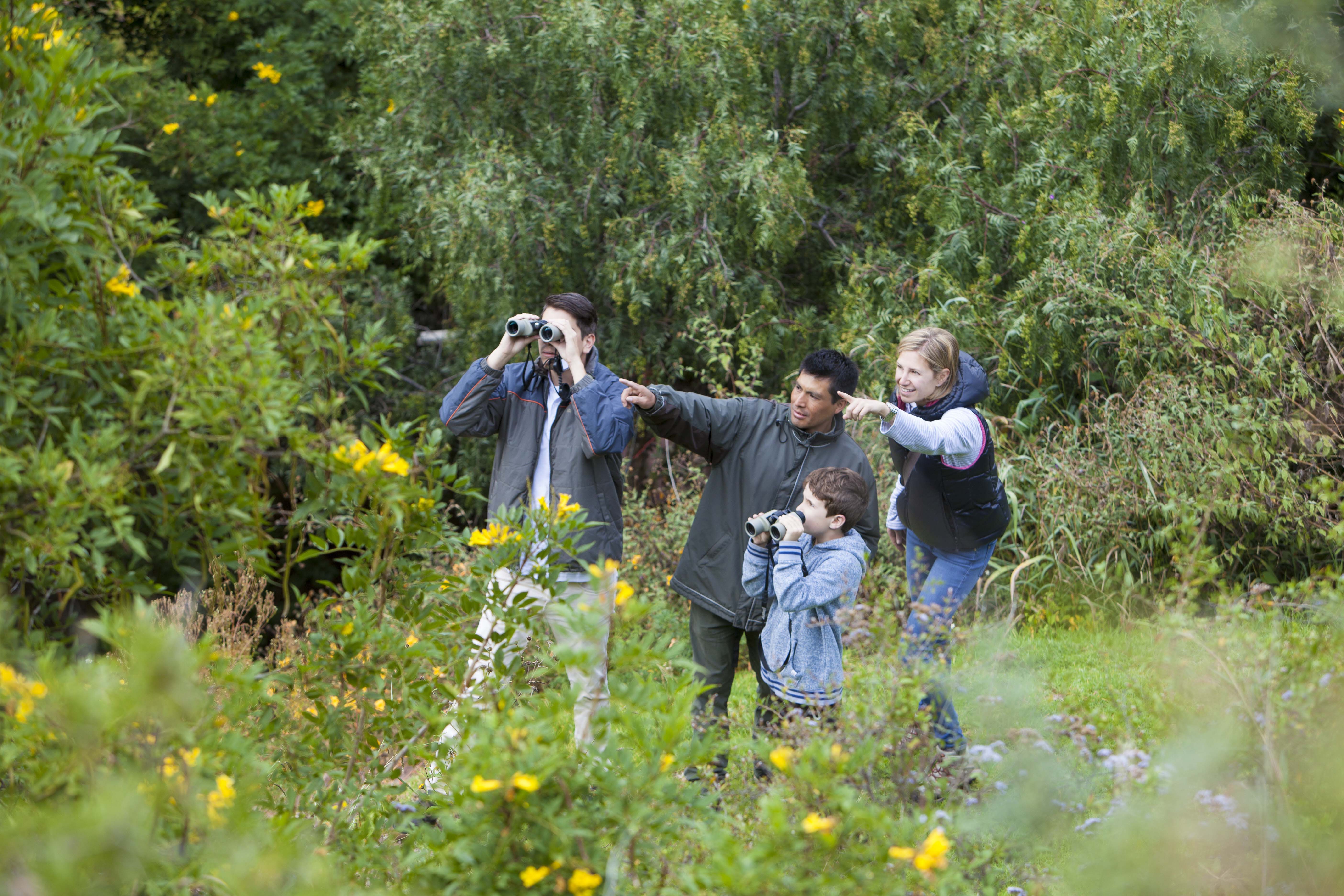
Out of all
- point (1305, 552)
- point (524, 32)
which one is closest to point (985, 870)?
point (1305, 552)

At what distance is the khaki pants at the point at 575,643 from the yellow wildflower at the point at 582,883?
0.29 meters

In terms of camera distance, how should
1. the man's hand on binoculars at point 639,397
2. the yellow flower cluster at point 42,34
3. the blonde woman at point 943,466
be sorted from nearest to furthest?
the yellow flower cluster at point 42,34
the blonde woman at point 943,466
the man's hand on binoculars at point 639,397

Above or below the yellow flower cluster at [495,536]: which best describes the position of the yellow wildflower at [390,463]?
above

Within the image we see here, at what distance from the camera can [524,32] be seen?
7.14 meters

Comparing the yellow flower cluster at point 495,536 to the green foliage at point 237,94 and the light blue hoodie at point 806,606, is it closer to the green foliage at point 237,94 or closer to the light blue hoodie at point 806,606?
the light blue hoodie at point 806,606

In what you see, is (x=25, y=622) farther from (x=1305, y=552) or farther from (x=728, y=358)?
(x=1305, y=552)

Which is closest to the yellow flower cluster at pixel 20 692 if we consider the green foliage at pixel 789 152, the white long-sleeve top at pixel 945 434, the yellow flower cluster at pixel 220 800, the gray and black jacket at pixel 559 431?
the yellow flower cluster at pixel 220 800

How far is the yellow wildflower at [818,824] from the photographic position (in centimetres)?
165

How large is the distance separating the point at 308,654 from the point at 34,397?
2.69 feet

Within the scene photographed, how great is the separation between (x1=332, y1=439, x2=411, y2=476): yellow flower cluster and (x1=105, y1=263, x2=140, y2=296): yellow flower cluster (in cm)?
48

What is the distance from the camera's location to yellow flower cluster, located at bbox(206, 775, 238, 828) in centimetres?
173

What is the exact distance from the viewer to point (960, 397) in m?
3.52

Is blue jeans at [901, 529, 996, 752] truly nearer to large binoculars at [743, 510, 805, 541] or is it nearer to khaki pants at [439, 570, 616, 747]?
large binoculars at [743, 510, 805, 541]

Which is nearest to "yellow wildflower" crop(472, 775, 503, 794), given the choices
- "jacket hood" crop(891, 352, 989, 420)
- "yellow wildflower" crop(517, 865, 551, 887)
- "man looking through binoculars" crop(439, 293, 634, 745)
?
"yellow wildflower" crop(517, 865, 551, 887)
